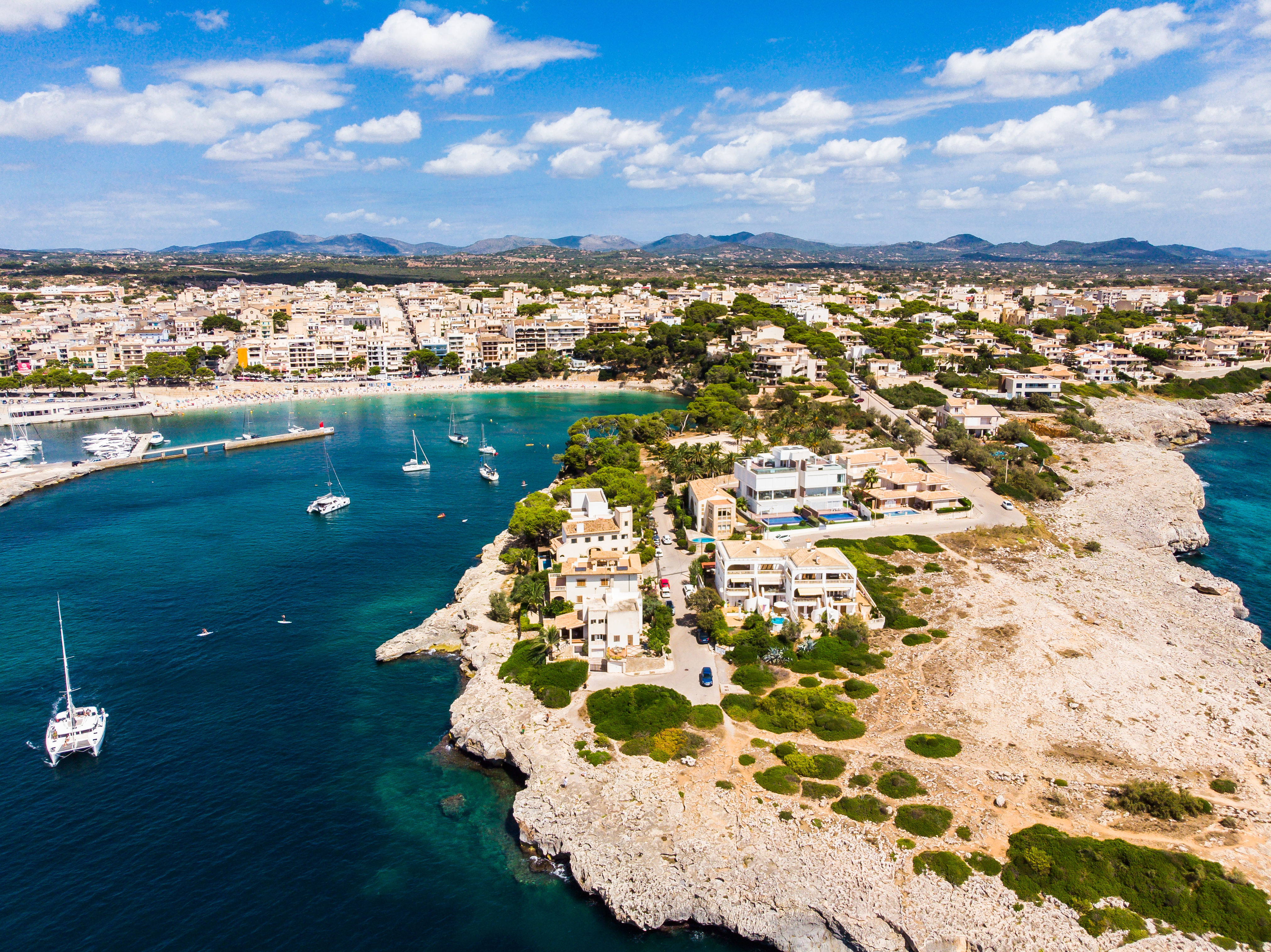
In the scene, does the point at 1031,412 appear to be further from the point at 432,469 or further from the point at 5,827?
the point at 5,827

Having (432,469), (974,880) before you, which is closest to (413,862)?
(974,880)

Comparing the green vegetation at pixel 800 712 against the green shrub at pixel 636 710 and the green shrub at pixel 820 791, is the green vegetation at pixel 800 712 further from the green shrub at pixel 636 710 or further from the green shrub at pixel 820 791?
the green shrub at pixel 820 791

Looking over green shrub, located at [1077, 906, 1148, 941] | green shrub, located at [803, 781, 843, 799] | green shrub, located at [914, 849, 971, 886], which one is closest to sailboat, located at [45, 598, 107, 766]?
green shrub, located at [803, 781, 843, 799]

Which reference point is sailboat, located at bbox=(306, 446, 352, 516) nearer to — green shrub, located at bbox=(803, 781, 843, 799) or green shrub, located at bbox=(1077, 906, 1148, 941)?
green shrub, located at bbox=(803, 781, 843, 799)

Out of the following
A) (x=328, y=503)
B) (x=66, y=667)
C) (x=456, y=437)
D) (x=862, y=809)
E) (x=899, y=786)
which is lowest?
(x=862, y=809)

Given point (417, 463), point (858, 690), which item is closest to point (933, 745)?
point (858, 690)

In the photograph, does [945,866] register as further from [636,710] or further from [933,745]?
[636,710]
